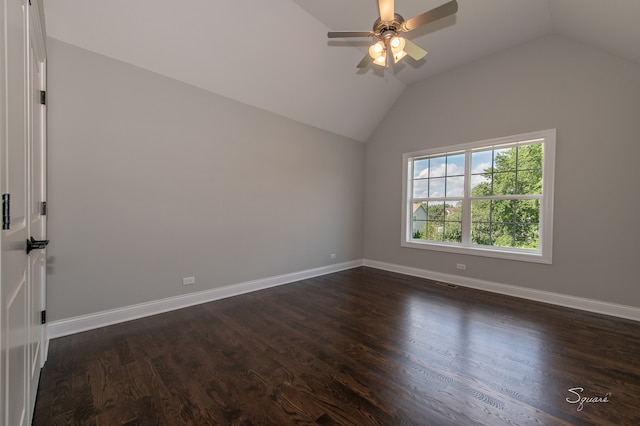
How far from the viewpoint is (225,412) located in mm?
1572

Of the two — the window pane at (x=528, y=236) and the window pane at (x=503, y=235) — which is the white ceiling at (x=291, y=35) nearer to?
the window pane at (x=528, y=236)

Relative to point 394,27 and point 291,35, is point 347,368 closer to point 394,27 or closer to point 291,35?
point 394,27

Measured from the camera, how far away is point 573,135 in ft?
10.7

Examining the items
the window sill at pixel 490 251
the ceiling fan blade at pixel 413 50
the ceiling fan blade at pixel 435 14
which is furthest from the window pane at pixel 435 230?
the ceiling fan blade at pixel 435 14

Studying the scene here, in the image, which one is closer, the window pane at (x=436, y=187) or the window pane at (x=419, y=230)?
the window pane at (x=436, y=187)

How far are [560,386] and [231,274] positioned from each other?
3.36 m

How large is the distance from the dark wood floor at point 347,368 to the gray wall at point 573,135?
1.83ft

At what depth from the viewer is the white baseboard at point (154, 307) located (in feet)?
7.95

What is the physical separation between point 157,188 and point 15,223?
1.94m

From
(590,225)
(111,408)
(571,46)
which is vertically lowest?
(111,408)

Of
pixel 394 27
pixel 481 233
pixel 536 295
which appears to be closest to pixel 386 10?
pixel 394 27

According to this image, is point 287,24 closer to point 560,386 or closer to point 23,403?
point 23,403

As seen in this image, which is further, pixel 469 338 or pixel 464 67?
pixel 464 67

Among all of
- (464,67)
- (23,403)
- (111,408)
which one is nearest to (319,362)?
(111,408)
